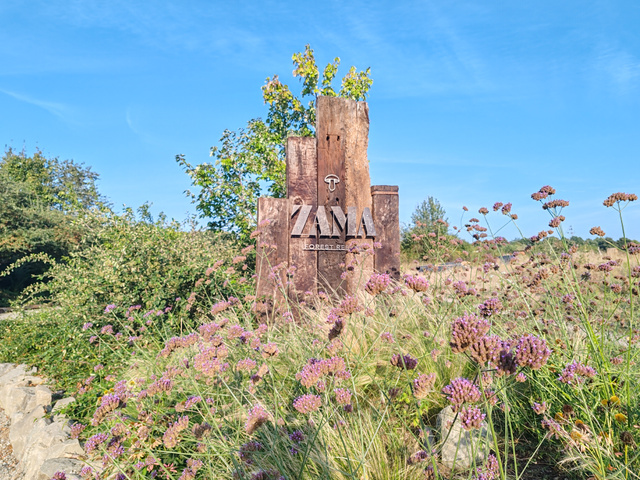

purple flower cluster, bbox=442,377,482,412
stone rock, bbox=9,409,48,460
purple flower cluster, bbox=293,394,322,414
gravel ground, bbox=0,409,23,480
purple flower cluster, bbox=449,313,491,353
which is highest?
purple flower cluster, bbox=449,313,491,353

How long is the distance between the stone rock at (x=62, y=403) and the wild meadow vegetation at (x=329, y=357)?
0.17 meters

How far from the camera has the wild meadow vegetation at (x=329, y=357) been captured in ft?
6.21

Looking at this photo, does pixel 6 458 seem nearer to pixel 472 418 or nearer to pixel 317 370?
pixel 317 370

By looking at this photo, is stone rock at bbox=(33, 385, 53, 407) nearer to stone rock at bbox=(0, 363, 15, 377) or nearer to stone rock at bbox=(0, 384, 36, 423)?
stone rock at bbox=(0, 384, 36, 423)

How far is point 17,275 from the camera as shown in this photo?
46.3 ft

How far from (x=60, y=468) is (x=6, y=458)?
1.96 m

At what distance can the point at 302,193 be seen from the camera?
5.90 m

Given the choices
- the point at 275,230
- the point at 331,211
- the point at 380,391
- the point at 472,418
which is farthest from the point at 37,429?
the point at 472,418

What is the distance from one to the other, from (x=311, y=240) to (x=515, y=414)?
366 centimetres

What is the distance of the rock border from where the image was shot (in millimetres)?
3502

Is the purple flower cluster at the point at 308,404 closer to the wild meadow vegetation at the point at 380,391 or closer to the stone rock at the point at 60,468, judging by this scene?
the wild meadow vegetation at the point at 380,391

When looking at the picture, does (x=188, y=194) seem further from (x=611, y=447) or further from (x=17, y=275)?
(x=611, y=447)

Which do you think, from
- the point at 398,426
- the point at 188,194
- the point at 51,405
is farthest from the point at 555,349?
the point at 188,194

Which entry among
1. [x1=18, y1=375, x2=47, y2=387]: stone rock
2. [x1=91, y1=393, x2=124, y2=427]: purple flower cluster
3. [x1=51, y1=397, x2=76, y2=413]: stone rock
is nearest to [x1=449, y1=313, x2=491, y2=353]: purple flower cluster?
[x1=91, y1=393, x2=124, y2=427]: purple flower cluster
